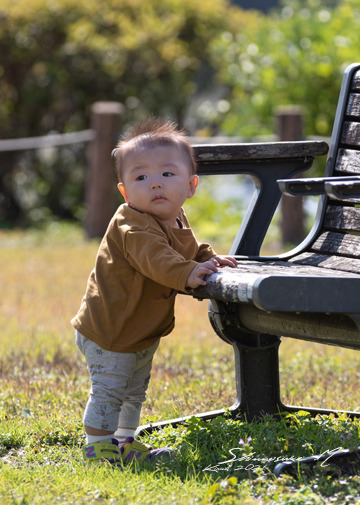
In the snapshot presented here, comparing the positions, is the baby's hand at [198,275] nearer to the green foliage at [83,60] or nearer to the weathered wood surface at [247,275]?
the weathered wood surface at [247,275]

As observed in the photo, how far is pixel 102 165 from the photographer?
9188 millimetres

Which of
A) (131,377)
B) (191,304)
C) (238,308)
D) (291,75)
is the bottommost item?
(191,304)

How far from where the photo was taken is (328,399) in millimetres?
3809

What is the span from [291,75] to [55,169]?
2965 millimetres

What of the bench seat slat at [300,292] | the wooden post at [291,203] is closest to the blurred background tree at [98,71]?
the wooden post at [291,203]

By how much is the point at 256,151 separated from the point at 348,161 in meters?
0.44

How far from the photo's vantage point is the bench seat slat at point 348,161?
11.6 feet

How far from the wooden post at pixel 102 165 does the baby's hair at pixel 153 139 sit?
608cm

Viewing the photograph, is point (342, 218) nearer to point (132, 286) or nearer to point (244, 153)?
point (244, 153)

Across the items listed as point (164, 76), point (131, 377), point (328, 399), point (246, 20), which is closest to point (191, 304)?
point (328, 399)

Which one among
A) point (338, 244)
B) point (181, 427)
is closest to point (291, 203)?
point (338, 244)

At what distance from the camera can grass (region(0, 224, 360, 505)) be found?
2533 mm

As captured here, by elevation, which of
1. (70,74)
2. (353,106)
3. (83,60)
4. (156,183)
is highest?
(83,60)

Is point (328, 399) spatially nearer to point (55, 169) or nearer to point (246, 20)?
point (55, 169)
